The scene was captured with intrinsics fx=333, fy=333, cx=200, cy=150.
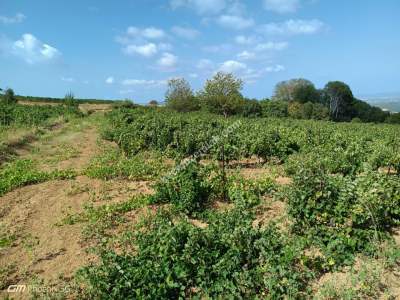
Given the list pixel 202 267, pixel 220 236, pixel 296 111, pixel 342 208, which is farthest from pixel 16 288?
pixel 296 111

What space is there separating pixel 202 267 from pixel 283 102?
63058 mm

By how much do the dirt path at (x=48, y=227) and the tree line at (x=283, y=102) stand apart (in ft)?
132

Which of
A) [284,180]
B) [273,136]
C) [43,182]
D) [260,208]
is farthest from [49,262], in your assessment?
[273,136]

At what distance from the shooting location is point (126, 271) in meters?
4.45

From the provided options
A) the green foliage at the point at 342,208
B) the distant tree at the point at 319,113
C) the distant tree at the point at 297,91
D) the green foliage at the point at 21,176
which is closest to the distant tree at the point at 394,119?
the distant tree at the point at 319,113

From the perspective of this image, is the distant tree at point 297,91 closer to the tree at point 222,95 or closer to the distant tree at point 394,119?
the distant tree at point 394,119

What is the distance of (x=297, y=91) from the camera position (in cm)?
8238

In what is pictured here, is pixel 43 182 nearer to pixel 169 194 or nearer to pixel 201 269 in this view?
pixel 169 194

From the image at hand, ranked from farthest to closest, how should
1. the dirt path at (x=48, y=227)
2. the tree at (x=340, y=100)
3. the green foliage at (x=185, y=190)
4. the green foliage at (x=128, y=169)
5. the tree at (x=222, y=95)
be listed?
the tree at (x=340, y=100)
the tree at (x=222, y=95)
the green foliage at (x=128, y=169)
the green foliage at (x=185, y=190)
the dirt path at (x=48, y=227)

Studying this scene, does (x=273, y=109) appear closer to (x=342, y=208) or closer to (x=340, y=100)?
(x=340, y=100)

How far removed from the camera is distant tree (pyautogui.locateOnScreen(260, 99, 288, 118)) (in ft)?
194

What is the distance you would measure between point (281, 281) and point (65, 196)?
6.46 m

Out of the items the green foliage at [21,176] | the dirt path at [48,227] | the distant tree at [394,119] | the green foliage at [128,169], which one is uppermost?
the distant tree at [394,119]

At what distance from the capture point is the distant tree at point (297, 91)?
81.1 meters
